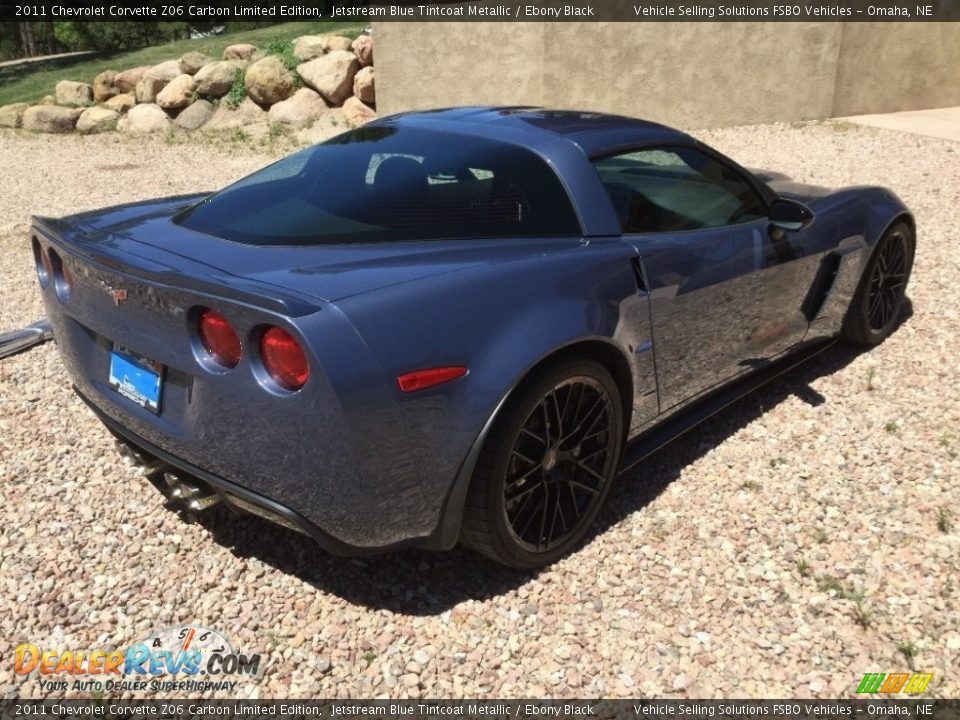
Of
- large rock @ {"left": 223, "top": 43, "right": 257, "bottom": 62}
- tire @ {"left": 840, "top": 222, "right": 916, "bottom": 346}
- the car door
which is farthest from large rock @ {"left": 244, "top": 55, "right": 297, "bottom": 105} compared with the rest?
the car door

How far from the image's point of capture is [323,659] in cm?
232

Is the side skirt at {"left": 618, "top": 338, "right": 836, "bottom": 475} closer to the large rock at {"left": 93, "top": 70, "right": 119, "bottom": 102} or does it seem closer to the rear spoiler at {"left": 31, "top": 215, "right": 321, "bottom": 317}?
the rear spoiler at {"left": 31, "top": 215, "right": 321, "bottom": 317}

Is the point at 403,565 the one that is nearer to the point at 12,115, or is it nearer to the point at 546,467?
the point at 546,467

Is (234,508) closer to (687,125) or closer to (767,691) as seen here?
(767,691)

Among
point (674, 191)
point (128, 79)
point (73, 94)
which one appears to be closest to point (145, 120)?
point (128, 79)

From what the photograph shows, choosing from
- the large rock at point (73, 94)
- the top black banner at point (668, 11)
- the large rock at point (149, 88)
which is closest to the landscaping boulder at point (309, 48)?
the top black banner at point (668, 11)

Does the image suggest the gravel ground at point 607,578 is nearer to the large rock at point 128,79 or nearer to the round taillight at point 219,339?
the round taillight at point 219,339

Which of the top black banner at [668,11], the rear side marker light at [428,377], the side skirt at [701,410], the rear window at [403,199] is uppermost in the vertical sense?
the top black banner at [668,11]

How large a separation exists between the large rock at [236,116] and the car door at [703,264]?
12221 millimetres

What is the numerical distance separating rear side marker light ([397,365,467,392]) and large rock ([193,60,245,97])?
14.2m

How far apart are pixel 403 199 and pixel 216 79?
44.6 ft

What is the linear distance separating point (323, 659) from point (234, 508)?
50cm

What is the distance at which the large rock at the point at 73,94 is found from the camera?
51.9 feet

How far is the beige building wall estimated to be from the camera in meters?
12.1
